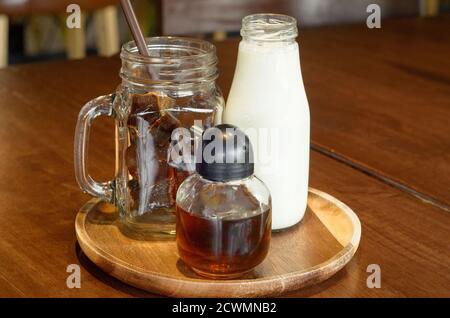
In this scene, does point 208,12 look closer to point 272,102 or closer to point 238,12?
point 238,12

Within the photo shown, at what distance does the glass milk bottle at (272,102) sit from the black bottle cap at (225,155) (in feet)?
0.31

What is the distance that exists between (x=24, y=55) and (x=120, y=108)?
300 cm

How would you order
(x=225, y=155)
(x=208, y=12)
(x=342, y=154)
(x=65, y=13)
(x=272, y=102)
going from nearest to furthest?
(x=225, y=155)
(x=272, y=102)
(x=342, y=154)
(x=208, y=12)
(x=65, y=13)

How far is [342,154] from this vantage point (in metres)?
1.08

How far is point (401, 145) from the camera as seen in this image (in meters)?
1.10

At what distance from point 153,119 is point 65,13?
63.3 inches

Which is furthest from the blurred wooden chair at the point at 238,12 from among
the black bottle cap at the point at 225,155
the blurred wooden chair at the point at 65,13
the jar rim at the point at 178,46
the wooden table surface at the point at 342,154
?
the black bottle cap at the point at 225,155

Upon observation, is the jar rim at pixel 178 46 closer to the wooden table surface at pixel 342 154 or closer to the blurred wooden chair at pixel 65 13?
the wooden table surface at pixel 342 154

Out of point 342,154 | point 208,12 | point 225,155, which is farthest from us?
point 208,12

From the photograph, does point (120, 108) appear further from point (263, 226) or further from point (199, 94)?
point (263, 226)

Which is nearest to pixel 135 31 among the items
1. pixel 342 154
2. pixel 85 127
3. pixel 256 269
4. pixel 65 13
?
pixel 85 127

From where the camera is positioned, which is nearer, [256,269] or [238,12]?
[256,269]

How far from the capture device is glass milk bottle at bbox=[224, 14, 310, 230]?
781mm

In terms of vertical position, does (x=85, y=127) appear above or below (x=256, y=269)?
above
